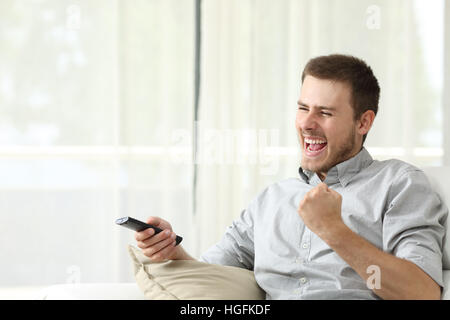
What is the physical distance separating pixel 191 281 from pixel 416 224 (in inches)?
21.0

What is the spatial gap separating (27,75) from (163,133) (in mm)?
693

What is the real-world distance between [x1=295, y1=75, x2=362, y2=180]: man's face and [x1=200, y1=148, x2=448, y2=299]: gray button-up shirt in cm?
3

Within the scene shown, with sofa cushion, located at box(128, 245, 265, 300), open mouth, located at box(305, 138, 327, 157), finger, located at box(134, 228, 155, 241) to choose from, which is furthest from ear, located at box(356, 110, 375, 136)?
finger, located at box(134, 228, 155, 241)

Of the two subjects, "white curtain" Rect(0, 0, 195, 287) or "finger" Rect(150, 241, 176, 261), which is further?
"white curtain" Rect(0, 0, 195, 287)

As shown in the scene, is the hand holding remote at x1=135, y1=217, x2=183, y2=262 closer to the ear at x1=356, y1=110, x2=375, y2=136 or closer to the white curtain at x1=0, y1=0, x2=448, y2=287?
the ear at x1=356, y1=110, x2=375, y2=136

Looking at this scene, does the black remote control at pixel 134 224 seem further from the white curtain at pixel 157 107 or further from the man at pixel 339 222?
the white curtain at pixel 157 107

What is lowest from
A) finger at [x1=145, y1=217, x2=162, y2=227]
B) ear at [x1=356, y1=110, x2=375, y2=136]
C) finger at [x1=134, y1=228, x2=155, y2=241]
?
finger at [x1=134, y1=228, x2=155, y2=241]

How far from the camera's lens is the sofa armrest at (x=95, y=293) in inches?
52.9

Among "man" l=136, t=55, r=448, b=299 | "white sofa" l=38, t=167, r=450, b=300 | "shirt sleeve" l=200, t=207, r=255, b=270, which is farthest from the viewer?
"shirt sleeve" l=200, t=207, r=255, b=270

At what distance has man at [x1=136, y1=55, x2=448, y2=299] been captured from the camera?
119cm

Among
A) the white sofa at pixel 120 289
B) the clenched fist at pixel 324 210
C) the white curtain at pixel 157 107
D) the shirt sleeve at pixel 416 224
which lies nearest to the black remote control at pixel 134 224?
the white sofa at pixel 120 289

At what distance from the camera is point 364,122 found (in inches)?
59.4

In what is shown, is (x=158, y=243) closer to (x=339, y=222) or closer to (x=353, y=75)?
(x=339, y=222)
